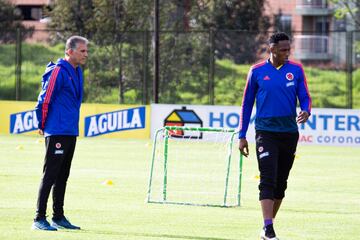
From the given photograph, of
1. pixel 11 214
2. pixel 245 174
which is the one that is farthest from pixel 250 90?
pixel 245 174

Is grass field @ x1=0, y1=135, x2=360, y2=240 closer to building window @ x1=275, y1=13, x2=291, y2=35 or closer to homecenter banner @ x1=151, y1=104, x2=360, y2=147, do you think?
homecenter banner @ x1=151, y1=104, x2=360, y2=147

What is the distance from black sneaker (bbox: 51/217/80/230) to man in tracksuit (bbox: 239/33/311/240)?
205 centimetres

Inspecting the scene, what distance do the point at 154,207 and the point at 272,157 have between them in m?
3.59

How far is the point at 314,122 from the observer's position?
3067cm

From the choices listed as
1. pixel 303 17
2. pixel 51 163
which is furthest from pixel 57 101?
pixel 303 17

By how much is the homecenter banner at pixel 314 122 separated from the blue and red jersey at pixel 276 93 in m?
19.1

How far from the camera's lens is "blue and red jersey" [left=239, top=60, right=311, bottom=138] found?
10.6 meters

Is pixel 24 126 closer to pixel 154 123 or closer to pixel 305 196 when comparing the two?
pixel 154 123

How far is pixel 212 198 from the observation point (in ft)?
50.4

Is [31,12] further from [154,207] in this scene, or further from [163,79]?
[154,207]

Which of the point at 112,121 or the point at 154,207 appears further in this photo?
the point at 112,121

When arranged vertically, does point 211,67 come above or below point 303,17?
below

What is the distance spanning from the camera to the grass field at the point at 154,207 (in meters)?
11.4

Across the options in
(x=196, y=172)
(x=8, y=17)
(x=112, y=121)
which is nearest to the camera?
(x=196, y=172)
